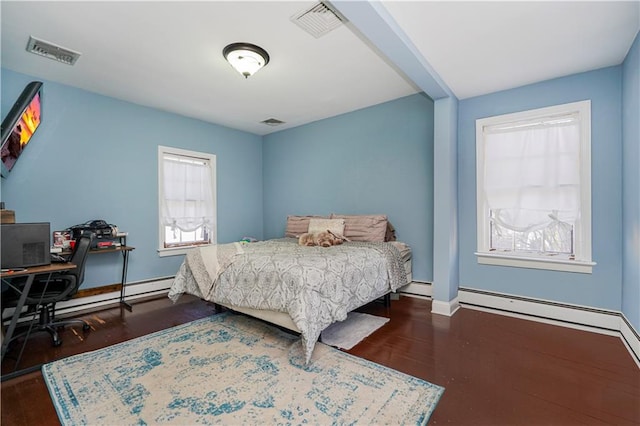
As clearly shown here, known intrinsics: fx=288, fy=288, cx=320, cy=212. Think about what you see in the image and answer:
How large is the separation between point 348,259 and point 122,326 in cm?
249

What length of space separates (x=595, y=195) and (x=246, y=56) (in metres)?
3.66

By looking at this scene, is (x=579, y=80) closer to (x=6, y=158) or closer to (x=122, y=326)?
(x=122, y=326)

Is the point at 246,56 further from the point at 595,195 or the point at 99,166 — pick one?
the point at 595,195

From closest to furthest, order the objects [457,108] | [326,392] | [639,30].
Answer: [326,392], [639,30], [457,108]

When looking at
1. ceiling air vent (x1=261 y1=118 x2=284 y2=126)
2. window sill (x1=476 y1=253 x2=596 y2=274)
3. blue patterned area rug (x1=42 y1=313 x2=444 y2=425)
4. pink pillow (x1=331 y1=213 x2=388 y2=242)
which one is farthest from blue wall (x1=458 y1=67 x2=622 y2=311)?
ceiling air vent (x1=261 y1=118 x2=284 y2=126)

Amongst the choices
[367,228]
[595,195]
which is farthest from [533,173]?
[367,228]

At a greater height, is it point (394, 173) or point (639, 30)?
point (639, 30)

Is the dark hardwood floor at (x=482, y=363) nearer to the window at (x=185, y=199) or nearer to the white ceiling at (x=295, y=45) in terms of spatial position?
the window at (x=185, y=199)

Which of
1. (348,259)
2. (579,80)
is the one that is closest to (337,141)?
(348,259)

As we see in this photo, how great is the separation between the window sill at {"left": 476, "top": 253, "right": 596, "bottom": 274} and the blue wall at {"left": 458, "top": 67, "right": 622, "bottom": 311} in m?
0.05

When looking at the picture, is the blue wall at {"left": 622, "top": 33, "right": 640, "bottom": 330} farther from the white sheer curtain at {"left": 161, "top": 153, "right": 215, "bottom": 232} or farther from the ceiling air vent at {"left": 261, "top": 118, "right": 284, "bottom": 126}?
the white sheer curtain at {"left": 161, "top": 153, "right": 215, "bottom": 232}

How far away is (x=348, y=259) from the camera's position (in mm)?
2824

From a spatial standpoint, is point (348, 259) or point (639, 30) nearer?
point (639, 30)

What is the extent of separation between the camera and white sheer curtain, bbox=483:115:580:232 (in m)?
3.02
